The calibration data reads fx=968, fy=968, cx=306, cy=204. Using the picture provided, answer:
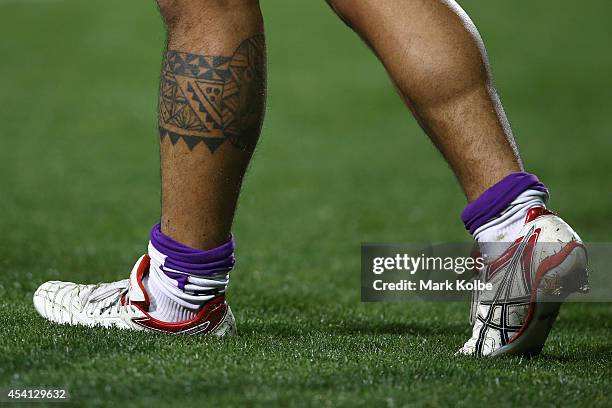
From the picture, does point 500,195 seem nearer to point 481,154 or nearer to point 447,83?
point 481,154

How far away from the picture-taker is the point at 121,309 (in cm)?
163

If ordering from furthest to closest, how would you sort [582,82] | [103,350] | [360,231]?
Result: 1. [582,82]
2. [360,231]
3. [103,350]

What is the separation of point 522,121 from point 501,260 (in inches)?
246

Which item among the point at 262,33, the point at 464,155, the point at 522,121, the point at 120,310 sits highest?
the point at 262,33

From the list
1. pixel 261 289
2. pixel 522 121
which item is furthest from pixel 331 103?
pixel 261 289

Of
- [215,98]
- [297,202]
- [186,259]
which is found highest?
[215,98]

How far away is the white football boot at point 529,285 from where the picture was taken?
1.36 metres

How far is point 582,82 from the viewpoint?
901 cm

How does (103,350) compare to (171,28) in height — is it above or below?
below

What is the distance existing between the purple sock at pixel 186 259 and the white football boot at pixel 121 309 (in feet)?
0.19

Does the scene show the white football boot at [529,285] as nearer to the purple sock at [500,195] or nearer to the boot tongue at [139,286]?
the purple sock at [500,195]

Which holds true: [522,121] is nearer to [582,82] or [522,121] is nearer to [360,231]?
[582,82]

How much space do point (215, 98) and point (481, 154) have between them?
1.42 ft

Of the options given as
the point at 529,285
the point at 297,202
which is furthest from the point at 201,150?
the point at 297,202
